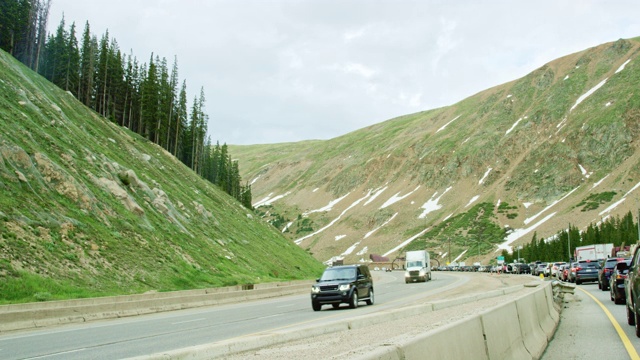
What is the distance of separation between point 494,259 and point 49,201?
113 metres

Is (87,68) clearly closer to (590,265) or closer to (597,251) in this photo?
(590,265)

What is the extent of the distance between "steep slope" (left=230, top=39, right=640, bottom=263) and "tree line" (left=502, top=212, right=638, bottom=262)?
42.6ft

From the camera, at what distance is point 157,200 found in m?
47.0

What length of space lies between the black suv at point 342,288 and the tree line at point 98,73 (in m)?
60.7

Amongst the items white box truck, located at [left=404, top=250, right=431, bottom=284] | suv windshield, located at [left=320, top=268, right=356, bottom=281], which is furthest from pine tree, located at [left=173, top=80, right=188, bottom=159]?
suv windshield, located at [left=320, top=268, right=356, bottom=281]

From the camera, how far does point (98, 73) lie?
83.6m

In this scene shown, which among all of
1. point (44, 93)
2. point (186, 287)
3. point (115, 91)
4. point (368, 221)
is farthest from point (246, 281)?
point (368, 221)

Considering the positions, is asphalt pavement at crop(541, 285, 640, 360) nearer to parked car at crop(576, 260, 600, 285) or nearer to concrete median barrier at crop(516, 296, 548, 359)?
concrete median barrier at crop(516, 296, 548, 359)

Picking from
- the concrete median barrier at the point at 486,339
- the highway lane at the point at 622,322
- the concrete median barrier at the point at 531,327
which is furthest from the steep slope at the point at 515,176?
the concrete median barrier at the point at 486,339

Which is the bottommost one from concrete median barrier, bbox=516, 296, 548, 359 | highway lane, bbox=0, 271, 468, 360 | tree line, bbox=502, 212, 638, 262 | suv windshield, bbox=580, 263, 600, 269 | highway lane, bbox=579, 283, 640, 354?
highway lane, bbox=579, 283, 640, 354

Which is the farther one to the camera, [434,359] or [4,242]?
[4,242]

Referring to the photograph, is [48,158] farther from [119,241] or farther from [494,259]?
[494,259]

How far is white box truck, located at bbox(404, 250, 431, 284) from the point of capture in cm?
5603

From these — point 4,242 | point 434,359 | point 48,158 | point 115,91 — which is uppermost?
point 115,91
